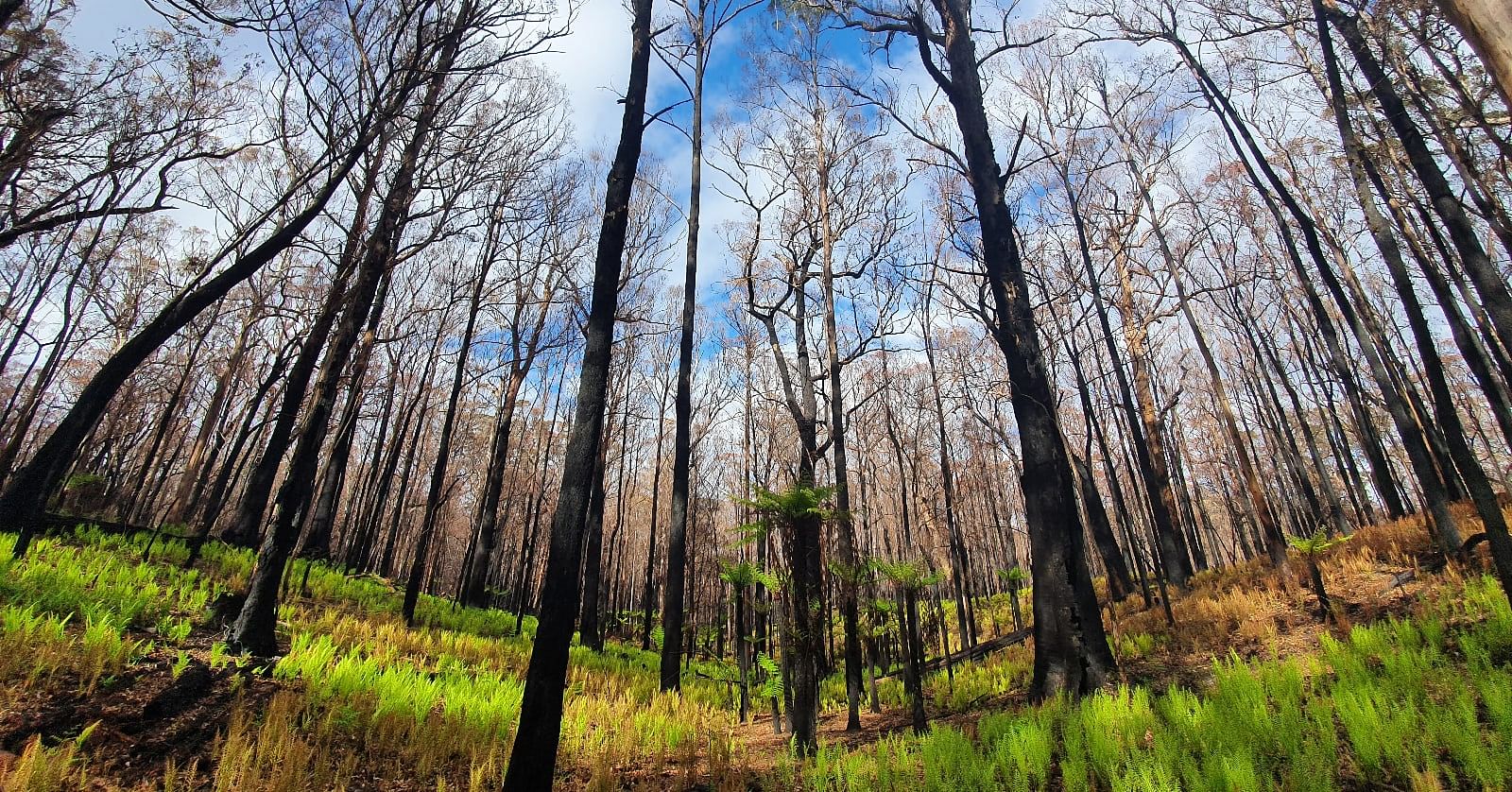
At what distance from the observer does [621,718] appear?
20.7 ft

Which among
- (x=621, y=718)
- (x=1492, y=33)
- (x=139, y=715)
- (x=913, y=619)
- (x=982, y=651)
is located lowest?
(x=982, y=651)

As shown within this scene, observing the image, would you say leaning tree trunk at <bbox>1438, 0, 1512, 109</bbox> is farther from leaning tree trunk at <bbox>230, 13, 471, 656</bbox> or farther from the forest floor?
leaning tree trunk at <bbox>230, 13, 471, 656</bbox>

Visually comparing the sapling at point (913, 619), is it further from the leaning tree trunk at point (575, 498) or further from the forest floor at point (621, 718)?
the leaning tree trunk at point (575, 498)

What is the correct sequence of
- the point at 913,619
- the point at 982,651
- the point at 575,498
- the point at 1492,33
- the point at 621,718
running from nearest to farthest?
the point at 1492,33, the point at 575,498, the point at 621,718, the point at 913,619, the point at 982,651

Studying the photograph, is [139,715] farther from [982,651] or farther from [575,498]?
[982,651]

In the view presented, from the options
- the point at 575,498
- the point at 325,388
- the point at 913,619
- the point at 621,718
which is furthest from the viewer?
the point at 325,388

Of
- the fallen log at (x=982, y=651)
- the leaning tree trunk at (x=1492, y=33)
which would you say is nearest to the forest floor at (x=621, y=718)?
the leaning tree trunk at (x=1492, y=33)

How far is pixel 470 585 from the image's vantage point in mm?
15680

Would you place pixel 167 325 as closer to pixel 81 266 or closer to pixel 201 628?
pixel 201 628

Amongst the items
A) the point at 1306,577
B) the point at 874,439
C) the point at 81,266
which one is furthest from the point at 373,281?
the point at 874,439

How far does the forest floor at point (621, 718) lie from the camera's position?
3281mm

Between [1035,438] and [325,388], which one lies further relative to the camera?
[325,388]

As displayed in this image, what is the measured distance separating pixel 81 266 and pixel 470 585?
14570 millimetres

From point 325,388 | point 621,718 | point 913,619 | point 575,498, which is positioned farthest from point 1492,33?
point 325,388
